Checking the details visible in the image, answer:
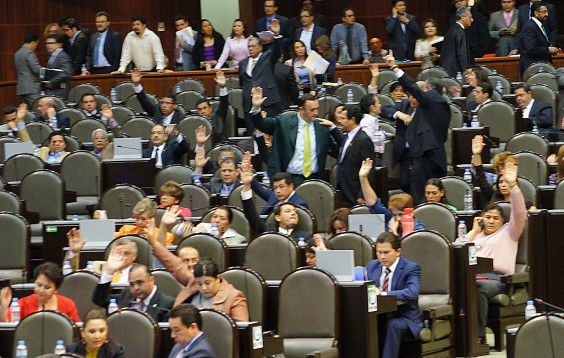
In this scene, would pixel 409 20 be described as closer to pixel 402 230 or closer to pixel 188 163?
pixel 188 163

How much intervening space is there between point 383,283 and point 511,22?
9.67m

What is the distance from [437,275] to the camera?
8266 millimetres

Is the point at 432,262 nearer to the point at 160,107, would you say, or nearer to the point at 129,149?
the point at 129,149

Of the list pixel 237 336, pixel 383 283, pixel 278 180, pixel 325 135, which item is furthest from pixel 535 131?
pixel 237 336

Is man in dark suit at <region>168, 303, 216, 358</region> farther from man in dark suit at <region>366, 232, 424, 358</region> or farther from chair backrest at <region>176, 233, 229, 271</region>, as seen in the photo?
chair backrest at <region>176, 233, 229, 271</region>

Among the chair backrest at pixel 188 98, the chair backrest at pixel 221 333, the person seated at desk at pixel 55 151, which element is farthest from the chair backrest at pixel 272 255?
the chair backrest at pixel 188 98

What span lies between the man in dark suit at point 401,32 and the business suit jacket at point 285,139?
21.7 feet

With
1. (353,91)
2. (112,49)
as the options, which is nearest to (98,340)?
(353,91)

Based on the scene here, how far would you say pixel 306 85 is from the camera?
44.5 feet

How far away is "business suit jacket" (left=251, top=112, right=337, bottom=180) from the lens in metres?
10.4

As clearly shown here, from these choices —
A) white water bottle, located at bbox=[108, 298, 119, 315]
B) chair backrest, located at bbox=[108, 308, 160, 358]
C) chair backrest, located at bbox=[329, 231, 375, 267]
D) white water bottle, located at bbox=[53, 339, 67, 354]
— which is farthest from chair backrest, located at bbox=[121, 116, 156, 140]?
white water bottle, located at bbox=[53, 339, 67, 354]

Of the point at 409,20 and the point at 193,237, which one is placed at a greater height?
the point at 409,20

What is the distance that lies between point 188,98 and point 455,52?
301 centimetres

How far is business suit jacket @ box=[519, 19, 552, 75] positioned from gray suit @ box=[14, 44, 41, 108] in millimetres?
5527
